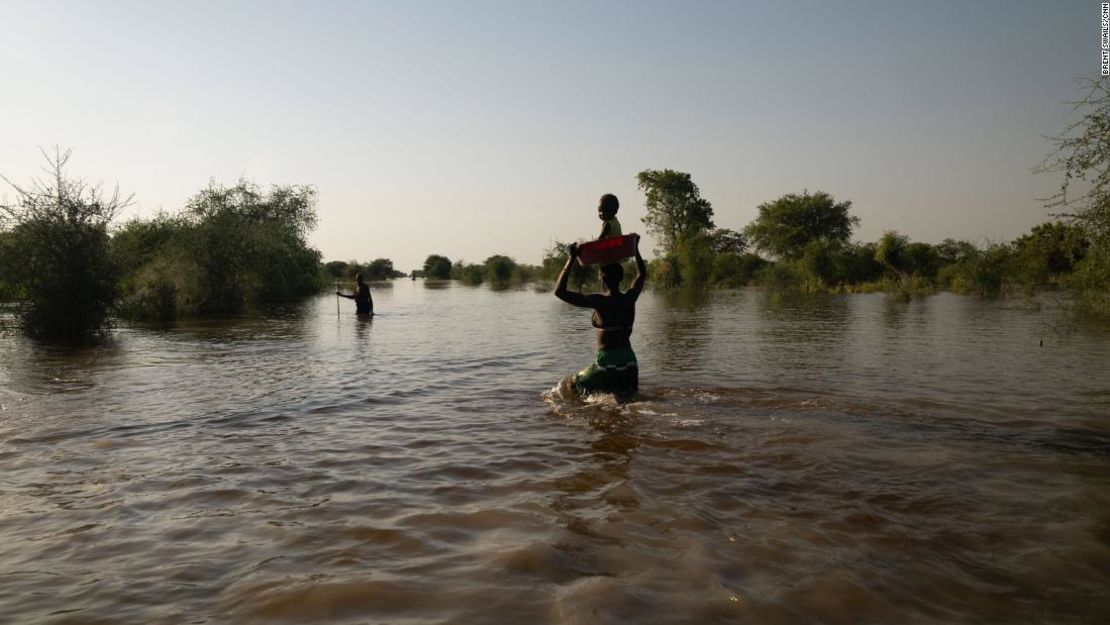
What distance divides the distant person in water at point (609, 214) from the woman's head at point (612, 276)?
1.51 feet

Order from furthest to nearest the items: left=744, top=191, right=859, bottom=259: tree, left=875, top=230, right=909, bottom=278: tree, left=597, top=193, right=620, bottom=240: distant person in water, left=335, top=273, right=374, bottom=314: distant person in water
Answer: left=744, top=191, right=859, bottom=259: tree, left=875, top=230, right=909, bottom=278: tree, left=335, top=273, right=374, bottom=314: distant person in water, left=597, top=193, right=620, bottom=240: distant person in water

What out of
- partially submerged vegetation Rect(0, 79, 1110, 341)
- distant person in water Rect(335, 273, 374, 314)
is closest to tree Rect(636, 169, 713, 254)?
partially submerged vegetation Rect(0, 79, 1110, 341)

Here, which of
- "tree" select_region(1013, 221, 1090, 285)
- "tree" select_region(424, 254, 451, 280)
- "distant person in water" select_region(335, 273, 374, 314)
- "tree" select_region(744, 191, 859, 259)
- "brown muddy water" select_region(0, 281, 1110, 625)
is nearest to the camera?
"brown muddy water" select_region(0, 281, 1110, 625)

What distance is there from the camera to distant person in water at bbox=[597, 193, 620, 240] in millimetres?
7973

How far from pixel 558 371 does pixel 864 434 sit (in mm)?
6751

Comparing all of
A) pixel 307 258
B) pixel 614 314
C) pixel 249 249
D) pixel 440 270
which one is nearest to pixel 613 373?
pixel 614 314

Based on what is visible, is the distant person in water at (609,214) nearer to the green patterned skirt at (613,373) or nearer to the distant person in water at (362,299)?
the green patterned skirt at (613,373)

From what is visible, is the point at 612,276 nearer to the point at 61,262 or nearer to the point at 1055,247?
the point at 1055,247

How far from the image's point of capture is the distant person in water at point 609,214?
7.97m

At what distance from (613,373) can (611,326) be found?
27.9 inches

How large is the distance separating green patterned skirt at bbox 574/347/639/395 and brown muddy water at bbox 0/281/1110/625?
295 millimetres

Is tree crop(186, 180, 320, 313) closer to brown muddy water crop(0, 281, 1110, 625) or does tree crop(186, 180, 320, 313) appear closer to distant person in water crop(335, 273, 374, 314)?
distant person in water crop(335, 273, 374, 314)

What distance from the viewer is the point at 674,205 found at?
8188 cm

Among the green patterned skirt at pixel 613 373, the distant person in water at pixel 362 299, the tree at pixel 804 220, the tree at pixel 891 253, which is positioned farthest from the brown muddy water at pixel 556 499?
the tree at pixel 804 220
